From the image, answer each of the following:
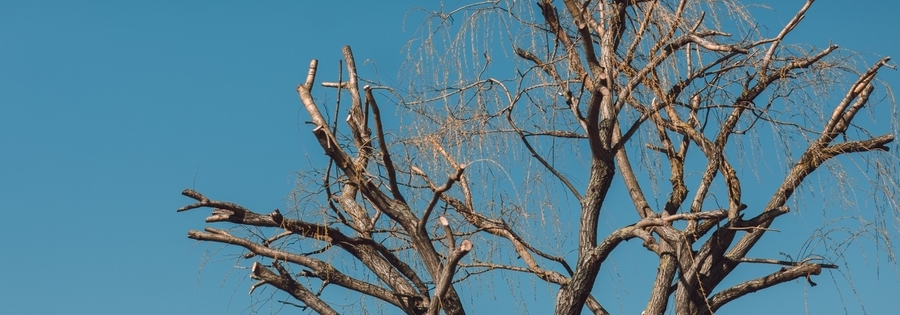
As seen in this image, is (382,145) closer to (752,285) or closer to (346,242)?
(346,242)

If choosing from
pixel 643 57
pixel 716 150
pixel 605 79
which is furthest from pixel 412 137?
pixel 716 150

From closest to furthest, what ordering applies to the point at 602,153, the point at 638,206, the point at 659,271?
the point at 602,153 < the point at 659,271 < the point at 638,206

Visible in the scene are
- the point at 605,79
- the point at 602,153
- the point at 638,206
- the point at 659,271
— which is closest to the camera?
the point at 605,79

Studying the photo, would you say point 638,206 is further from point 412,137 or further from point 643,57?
point 412,137

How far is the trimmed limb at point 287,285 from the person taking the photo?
18.2 feet

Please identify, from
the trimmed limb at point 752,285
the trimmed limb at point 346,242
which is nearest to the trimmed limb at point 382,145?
the trimmed limb at point 346,242

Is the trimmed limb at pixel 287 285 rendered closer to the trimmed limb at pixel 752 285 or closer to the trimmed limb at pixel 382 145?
the trimmed limb at pixel 382 145

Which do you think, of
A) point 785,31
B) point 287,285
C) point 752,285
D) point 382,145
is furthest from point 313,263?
point 785,31

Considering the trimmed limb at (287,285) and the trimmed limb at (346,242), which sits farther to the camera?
the trimmed limb at (287,285)

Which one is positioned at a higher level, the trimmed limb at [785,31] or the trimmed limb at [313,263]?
the trimmed limb at [785,31]

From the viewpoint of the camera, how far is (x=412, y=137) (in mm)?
5250

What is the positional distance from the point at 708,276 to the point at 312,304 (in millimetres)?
2449

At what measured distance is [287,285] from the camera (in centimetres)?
561

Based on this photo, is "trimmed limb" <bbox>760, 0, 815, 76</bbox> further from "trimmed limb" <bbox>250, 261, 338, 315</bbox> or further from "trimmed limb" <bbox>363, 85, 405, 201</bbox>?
"trimmed limb" <bbox>250, 261, 338, 315</bbox>
